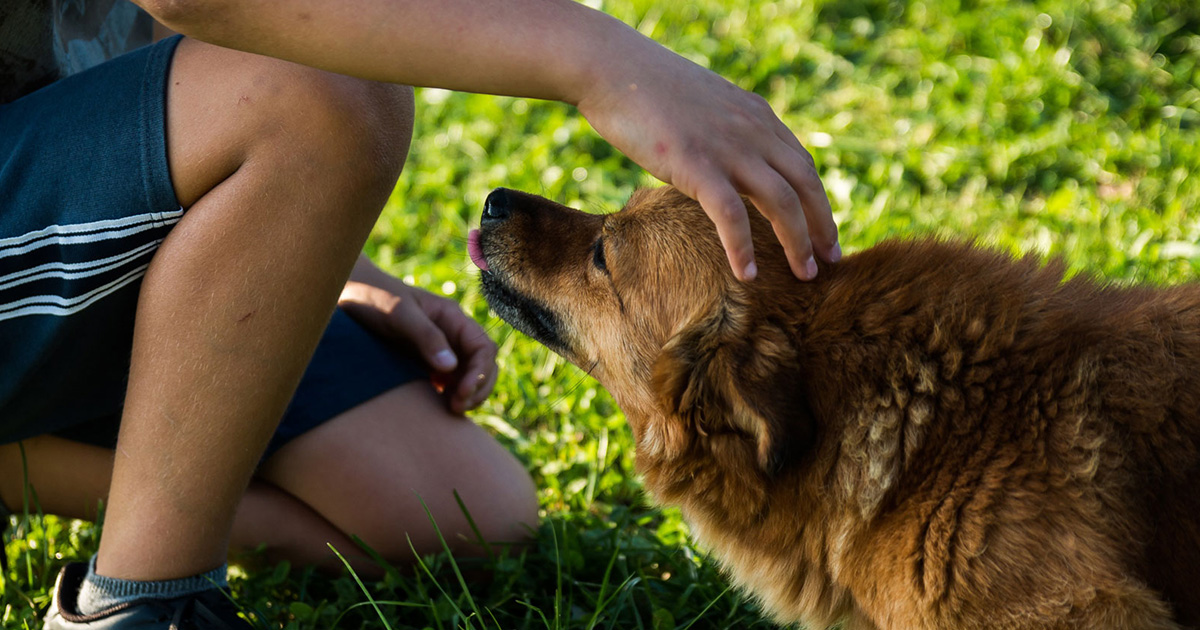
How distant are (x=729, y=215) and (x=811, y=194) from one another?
0.19 m

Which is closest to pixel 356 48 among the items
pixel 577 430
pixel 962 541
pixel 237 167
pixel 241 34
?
pixel 241 34

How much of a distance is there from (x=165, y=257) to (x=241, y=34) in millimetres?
629

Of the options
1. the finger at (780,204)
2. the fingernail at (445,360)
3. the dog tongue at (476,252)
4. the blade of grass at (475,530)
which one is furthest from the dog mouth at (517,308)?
the finger at (780,204)

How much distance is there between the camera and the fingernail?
3.07 metres

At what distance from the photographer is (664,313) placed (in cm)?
232


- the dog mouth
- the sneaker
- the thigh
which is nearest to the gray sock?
the sneaker

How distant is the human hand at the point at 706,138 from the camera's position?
5.63 feet

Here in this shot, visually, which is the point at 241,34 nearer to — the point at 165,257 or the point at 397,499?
the point at 165,257

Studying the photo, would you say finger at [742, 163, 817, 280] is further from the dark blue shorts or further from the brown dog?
the dark blue shorts

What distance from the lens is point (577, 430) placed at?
11.5ft

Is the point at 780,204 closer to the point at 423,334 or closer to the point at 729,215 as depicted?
the point at 729,215

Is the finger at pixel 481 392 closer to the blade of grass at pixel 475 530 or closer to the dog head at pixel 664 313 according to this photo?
the blade of grass at pixel 475 530

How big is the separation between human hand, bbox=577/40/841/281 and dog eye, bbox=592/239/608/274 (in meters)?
0.74

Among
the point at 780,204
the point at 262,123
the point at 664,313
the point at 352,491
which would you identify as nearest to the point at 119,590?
the point at 352,491
